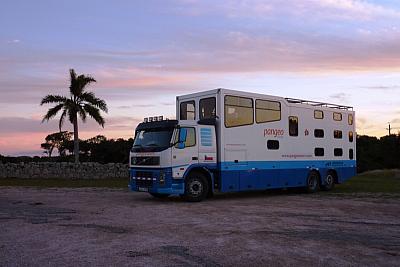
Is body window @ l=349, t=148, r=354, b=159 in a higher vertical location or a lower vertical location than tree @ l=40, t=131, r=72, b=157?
lower

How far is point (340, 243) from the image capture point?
9.81m

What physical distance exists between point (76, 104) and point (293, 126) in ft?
80.6

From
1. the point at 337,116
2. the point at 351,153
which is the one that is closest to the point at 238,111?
the point at 337,116

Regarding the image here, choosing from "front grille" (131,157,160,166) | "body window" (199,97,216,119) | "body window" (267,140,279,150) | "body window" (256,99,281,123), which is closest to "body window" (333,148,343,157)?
"body window" (267,140,279,150)

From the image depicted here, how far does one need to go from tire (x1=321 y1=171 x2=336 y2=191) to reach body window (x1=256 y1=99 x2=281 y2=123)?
455 centimetres

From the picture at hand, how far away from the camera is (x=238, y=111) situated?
749 inches

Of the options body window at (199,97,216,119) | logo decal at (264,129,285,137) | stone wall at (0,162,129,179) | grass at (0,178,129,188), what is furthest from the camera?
stone wall at (0,162,129,179)

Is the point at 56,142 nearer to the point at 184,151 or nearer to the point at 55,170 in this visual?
the point at 55,170

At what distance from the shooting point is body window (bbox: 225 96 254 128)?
731 inches

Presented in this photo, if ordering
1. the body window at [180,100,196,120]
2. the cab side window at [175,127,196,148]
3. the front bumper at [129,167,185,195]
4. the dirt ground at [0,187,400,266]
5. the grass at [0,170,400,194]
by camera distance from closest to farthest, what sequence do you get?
the dirt ground at [0,187,400,266], the front bumper at [129,167,185,195], the cab side window at [175,127,196,148], the body window at [180,100,196,120], the grass at [0,170,400,194]

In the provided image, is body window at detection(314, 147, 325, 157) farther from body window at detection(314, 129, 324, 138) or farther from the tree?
the tree

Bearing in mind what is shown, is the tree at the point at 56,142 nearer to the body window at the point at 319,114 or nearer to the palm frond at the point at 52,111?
the palm frond at the point at 52,111

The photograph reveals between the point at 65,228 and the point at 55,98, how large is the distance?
31232 mm

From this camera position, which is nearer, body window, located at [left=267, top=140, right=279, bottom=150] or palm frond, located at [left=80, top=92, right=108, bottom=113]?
body window, located at [left=267, top=140, right=279, bottom=150]
